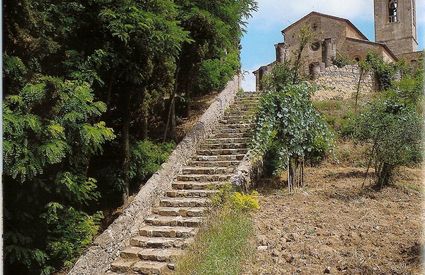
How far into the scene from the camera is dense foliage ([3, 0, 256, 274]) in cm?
705

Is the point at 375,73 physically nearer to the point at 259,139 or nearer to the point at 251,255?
the point at 259,139

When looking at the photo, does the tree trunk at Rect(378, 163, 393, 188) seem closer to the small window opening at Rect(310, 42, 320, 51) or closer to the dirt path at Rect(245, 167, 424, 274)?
the dirt path at Rect(245, 167, 424, 274)

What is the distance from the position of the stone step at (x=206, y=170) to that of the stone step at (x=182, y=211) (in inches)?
62.0

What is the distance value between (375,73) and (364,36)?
16.7 metres

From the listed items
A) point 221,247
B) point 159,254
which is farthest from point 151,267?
point 221,247

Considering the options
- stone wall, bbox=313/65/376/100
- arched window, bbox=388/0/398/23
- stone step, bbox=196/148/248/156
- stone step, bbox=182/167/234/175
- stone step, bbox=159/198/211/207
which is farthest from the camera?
arched window, bbox=388/0/398/23

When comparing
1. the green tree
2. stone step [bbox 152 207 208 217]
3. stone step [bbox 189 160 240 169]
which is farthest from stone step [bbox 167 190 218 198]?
the green tree

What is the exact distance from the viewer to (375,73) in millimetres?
24703

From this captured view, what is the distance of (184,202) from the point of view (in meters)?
9.19

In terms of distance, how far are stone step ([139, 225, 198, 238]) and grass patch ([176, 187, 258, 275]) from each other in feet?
0.99

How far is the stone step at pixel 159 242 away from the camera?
779cm

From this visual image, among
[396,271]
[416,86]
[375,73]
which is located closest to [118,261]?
[396,271]

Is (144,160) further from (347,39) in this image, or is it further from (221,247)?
(347,39)

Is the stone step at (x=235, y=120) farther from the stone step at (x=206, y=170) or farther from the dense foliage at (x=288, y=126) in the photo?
the stone step at (x=206, y=170)
